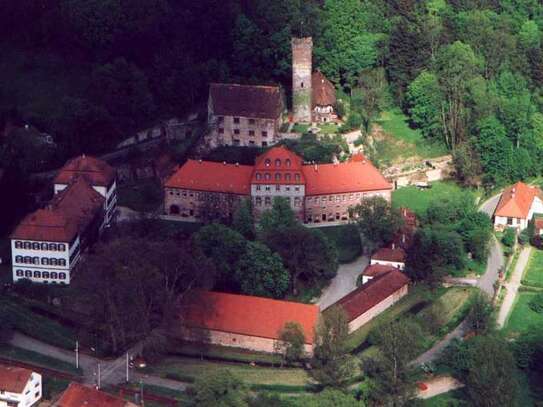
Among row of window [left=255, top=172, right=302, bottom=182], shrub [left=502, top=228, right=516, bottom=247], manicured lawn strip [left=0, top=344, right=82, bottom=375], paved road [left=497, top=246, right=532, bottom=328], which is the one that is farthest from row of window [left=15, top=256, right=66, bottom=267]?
Result: shrub [left=502, top=228, right=516, bottom=247]

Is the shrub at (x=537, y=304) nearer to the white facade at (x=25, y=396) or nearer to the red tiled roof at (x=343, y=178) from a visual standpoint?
the red tiled roof at (x=343, y=178)

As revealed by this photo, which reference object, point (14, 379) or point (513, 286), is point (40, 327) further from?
point (513, 286)

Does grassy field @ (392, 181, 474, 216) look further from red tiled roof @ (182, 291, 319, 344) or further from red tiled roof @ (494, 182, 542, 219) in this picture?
red tiled roof @ (182, 291, 319, 344)

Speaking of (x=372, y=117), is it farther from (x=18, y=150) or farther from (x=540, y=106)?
(x=18, y=150)

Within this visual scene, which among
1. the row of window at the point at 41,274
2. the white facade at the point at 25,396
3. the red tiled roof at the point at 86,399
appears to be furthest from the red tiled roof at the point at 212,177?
the red tiled roof at the point at 86,399

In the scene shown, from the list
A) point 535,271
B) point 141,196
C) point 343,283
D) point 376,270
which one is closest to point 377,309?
point 376,270

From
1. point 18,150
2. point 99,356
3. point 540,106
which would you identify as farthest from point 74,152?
point 540,106
